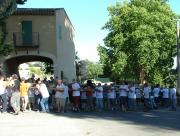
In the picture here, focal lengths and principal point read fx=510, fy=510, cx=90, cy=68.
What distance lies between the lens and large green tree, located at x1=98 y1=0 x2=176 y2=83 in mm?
54562

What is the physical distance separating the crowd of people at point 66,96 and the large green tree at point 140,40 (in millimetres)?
24471

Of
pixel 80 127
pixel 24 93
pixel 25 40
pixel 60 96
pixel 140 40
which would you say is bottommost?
pixel 80 127

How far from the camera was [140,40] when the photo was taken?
54.3 m

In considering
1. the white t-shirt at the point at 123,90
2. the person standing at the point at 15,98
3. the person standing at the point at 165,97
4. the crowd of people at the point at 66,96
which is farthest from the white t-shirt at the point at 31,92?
the person standing at the point at 165,97

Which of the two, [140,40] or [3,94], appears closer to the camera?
[3,94]

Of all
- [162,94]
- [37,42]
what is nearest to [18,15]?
[37,42]

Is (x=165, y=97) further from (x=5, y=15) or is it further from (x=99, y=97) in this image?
(x=5, y=15)

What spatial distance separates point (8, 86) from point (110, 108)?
654cm

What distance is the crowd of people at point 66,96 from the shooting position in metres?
23.1

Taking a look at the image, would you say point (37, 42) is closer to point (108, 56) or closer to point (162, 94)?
point (162, 94)

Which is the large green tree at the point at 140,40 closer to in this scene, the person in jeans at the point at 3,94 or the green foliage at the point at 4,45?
the green foliage at the point at 4,45

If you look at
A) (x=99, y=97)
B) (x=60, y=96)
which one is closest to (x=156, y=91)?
(x=99, y=97)

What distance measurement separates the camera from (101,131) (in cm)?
1623

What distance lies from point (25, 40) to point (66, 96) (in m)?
14.8
